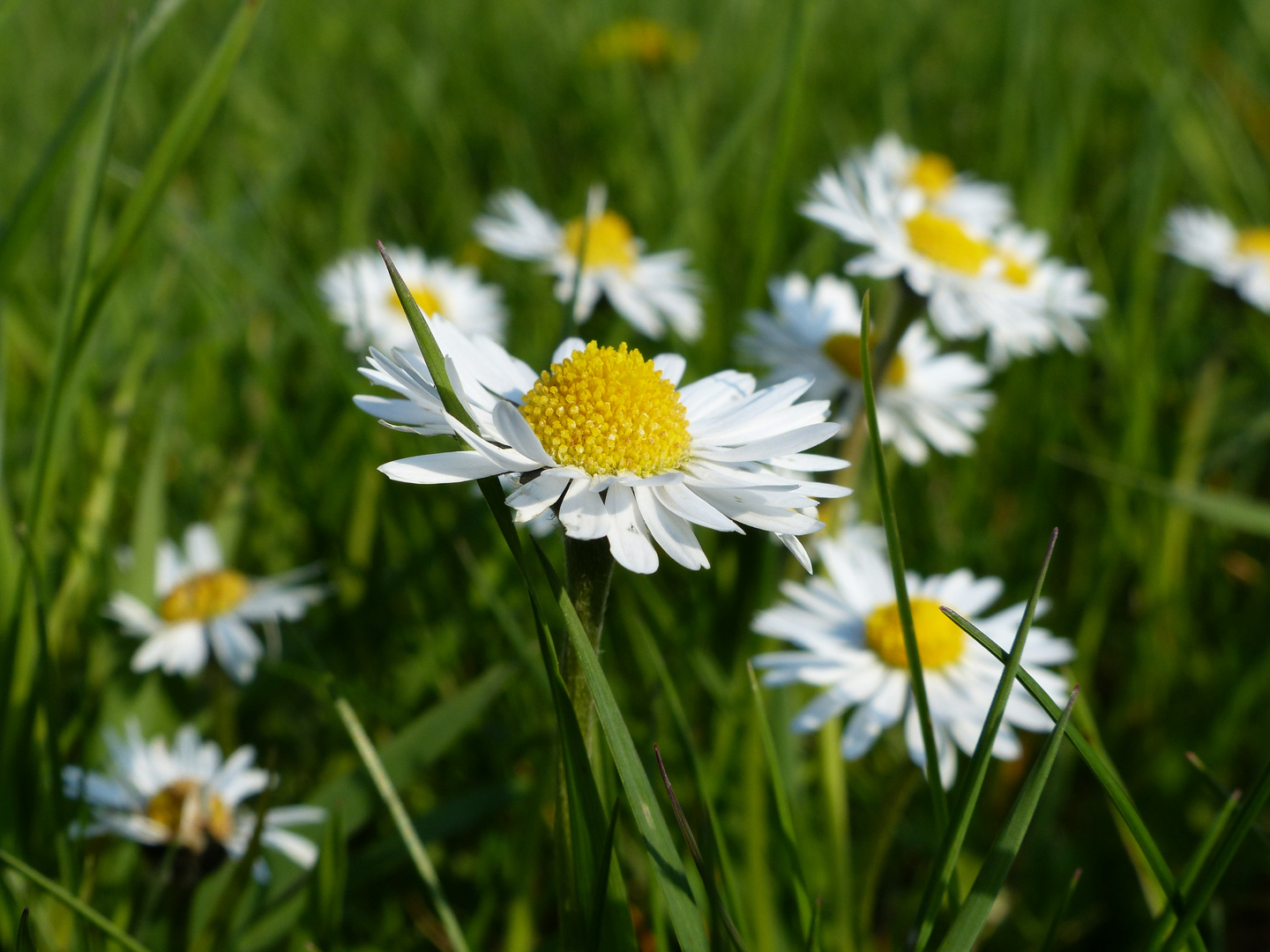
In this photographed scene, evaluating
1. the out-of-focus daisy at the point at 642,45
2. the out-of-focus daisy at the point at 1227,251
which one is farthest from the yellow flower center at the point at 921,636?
the out-of-focus daisy at the point at 642,45

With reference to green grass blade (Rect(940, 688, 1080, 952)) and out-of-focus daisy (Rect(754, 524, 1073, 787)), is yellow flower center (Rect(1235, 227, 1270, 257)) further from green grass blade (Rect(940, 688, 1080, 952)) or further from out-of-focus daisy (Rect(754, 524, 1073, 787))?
green grass blade (Rect(940, 688, 1080, 952))

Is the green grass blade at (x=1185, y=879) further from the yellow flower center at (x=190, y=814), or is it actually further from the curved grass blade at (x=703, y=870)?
the yellow flower center at (x=190, y=814)

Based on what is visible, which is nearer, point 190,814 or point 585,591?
point 585,591

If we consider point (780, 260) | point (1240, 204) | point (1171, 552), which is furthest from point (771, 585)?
point (1240, 204)

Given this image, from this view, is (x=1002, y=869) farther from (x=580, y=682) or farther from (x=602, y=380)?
(x=602, y=380)

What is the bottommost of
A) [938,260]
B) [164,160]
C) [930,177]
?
[164,160]

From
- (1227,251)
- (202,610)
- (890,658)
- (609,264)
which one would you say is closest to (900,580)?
(890,658)

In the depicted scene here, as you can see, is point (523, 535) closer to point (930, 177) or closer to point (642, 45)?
point (930, 177)
